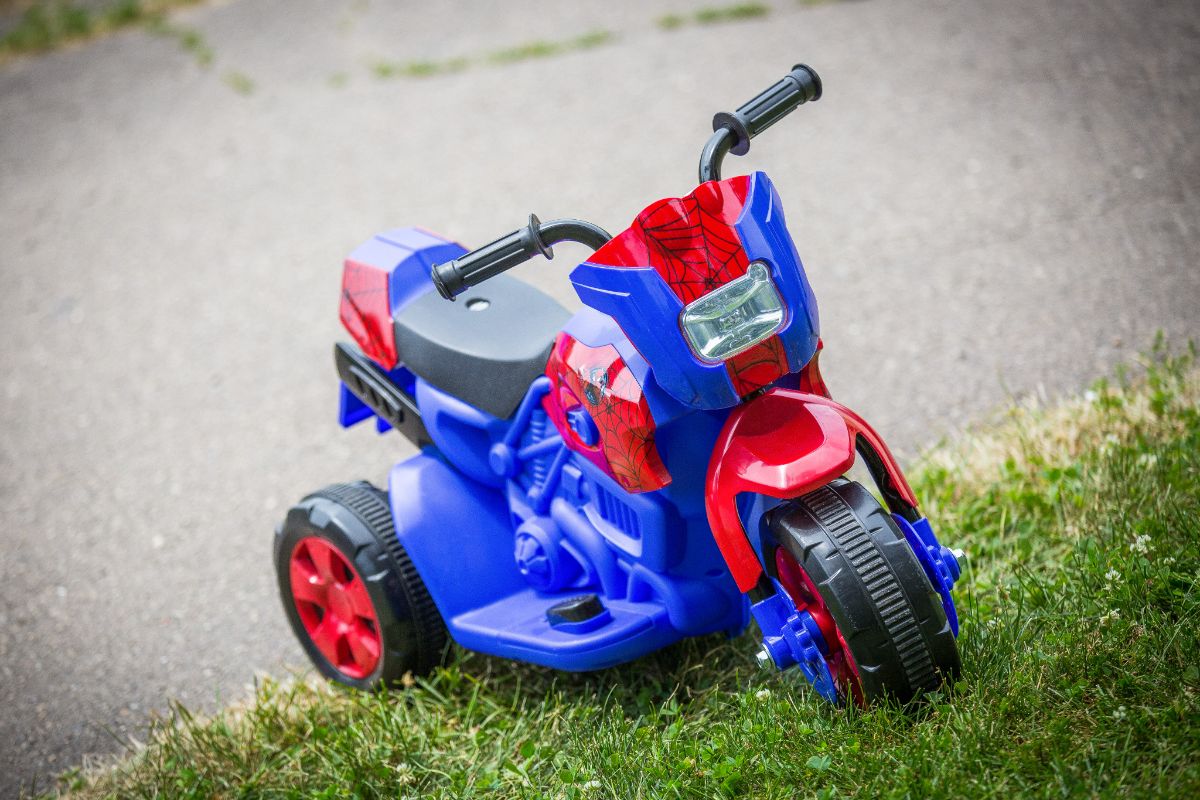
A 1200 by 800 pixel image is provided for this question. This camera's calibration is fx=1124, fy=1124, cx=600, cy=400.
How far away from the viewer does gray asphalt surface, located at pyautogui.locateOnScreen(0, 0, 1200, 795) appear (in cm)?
363

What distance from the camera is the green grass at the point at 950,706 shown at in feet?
6.82

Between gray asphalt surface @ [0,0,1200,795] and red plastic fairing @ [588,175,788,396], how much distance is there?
5.69ft

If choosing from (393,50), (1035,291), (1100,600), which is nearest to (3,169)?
(393,50)

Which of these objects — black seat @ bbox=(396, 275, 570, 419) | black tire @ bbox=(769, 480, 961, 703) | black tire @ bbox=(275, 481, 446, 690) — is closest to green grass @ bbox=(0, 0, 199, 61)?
black seat @ bbox=(396, 275, 570, 419)

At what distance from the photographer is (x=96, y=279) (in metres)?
5.36

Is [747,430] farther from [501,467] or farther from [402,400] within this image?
[402,400]

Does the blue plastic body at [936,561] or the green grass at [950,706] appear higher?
the blue plastic body at [936,561]

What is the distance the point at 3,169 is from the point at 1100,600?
6232mm

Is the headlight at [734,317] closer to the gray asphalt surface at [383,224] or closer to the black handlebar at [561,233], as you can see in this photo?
the black handlebar at [561,233]

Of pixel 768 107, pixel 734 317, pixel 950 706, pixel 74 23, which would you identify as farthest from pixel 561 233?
pixel 74 23

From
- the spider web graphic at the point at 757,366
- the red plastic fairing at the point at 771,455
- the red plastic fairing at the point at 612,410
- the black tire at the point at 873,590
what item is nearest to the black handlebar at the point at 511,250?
the red plastic fairing at the point at 612,410

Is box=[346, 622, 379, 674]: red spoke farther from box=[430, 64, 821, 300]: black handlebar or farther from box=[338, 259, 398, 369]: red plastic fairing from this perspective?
box=[430, 64, 821, 300]: black handlebar

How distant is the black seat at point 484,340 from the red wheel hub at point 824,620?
76 cm

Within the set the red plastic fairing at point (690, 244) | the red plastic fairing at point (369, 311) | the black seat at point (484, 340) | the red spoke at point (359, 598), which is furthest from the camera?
the red plastic fairing at point (369, 311)
